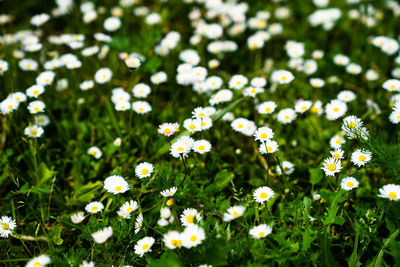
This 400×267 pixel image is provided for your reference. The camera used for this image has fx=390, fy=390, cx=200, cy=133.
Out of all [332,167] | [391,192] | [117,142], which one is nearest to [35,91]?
[117,142]

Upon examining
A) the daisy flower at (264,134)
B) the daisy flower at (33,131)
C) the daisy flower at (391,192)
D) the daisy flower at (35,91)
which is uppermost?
the daisy flower at (264,134)

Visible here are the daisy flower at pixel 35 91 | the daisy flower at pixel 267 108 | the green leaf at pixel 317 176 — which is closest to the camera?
the green leaf at pixel 317 176

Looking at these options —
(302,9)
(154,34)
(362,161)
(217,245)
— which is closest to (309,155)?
(362,161)

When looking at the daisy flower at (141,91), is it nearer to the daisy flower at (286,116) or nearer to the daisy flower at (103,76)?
the daisy flower at (103,76)

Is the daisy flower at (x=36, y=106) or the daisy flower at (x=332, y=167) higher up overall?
the daisy flower at (x=332, y=167)

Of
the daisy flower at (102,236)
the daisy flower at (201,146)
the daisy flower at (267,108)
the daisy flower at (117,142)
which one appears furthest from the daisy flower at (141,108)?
the daisy flower at (102,236)

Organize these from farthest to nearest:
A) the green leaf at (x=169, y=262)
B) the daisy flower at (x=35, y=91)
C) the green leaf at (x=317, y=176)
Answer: the daisy flower at (x=35, y=91) < the green leaf at (x=317, y=176) < the green leaf at (x=169, y=262)

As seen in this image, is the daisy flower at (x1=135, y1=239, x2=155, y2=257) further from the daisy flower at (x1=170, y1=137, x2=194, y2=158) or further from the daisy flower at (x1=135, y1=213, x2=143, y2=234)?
the daisy flower at (x1=170, y1=137, x2=194, y2=158)
